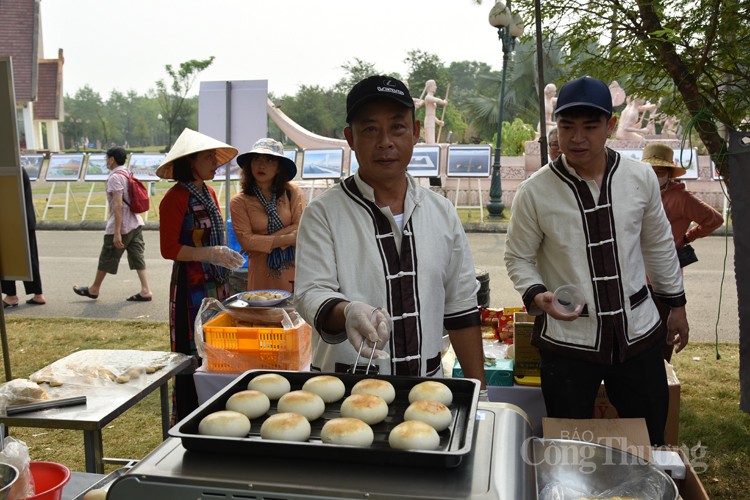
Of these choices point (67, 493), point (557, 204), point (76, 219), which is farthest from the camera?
point (76, 219)

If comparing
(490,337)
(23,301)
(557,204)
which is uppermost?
(557,204)

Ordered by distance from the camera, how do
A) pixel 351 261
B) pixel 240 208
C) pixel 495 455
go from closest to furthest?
pixel 495 455 → pixel 351 261 → pixel 240 208

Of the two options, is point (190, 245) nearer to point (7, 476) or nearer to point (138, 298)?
point (7, 476)

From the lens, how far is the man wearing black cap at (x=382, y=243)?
1.88 meters

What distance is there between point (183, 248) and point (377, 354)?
2.34 m

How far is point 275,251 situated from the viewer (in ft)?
13.9

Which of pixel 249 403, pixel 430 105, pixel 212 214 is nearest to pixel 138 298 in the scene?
pixel 212 214

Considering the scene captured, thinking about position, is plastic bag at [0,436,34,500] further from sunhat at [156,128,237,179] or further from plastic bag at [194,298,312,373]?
sunhat at [156,128,237,179]

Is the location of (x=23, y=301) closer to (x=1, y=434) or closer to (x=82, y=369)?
(x=82, y=369)

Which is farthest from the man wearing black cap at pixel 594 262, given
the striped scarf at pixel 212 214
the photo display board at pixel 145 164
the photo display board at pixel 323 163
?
the photo display board at pixel 145 164

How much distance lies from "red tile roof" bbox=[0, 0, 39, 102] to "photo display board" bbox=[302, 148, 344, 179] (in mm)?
16935

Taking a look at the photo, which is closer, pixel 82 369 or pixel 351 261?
pixel 351 261

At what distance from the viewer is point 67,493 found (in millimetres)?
1635

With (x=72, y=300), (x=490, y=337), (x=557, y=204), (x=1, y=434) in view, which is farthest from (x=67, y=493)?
(x=72, y=300)
